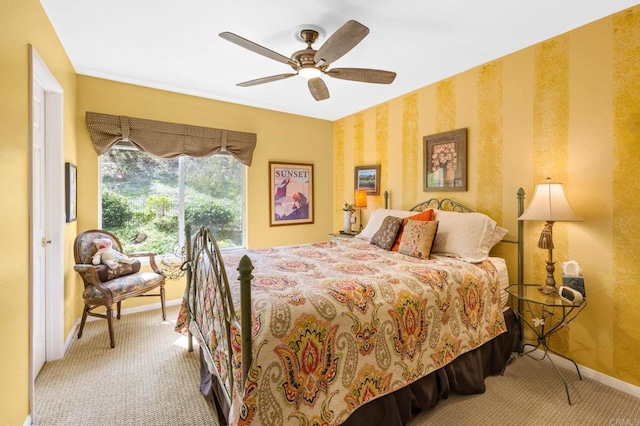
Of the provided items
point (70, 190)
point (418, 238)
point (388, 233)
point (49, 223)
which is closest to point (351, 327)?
point (418, 238)

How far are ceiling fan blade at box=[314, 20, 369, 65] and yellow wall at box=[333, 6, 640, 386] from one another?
5.74 feet

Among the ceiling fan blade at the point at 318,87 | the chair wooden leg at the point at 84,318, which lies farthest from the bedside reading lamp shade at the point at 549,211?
the chair wooden leg at the point at 84,318

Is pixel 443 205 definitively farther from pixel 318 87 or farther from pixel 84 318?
pixel 84 318

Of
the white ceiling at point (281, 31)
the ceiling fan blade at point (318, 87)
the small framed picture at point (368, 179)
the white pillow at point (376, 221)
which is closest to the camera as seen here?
the white ceiling at point (281, 31)

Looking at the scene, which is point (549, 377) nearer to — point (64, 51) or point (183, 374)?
point (183, 374)

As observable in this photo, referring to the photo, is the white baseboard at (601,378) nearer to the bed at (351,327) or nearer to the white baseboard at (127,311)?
the bed at (351,327)

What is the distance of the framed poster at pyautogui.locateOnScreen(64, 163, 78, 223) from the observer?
2.77 meters

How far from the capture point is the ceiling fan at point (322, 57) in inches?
75.1

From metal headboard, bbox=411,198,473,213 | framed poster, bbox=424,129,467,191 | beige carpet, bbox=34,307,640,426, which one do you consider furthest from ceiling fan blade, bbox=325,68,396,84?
beige carpet, bbox=34,307,640,426

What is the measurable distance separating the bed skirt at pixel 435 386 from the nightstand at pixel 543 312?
0.58 feet

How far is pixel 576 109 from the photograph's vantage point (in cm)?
239

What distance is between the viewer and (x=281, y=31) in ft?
8.02

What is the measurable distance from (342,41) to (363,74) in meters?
0.57

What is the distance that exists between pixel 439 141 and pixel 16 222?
361 cm
